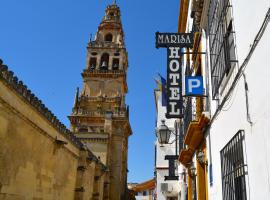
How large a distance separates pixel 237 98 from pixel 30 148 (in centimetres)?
788

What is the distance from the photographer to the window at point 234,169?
4386 mm

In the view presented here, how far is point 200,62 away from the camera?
8.59 metres

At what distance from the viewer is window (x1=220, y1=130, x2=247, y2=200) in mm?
4386

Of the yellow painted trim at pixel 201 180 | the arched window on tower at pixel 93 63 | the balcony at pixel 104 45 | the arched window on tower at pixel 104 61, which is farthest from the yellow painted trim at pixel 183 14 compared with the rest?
the balcony at pixel 104 45

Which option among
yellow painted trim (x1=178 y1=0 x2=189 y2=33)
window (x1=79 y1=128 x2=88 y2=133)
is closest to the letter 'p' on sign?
yellow painted trim (x1=178 y1=0 x2=189 y2=33)

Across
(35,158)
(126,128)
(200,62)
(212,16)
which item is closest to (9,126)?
(35,158)

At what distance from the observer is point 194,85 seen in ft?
25.0

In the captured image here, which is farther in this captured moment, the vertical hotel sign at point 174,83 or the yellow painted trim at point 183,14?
the yellow painted trim at point 183,14

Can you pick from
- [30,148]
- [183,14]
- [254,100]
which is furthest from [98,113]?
[254,100]

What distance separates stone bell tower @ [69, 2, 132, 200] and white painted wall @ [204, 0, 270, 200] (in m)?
30.9

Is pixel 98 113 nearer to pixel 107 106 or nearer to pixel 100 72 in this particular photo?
pixel 107 106

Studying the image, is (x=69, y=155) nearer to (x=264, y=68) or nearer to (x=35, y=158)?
(x=35, y=158)

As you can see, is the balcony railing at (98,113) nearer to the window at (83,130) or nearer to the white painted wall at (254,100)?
the window at (83,130)

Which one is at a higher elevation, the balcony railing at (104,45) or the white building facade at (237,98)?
the balcony railing at (104,45)
